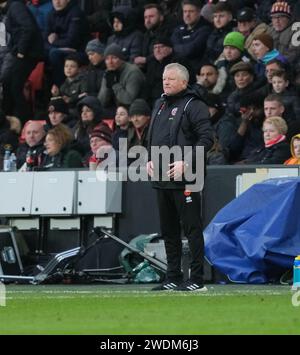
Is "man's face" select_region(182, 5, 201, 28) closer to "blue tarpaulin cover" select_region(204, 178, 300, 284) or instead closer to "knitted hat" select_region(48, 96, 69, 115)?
"knitted hat" select_region(48, 96, 69, 115)

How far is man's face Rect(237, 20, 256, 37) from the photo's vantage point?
18922 mm

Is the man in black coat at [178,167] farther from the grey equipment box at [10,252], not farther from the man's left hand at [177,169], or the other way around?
the grey equipment box at [10,252]

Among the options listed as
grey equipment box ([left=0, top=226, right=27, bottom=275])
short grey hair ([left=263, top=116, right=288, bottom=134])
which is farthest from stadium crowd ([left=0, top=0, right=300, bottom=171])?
grey equipment box ([left=0, top=226, right=27, bottom=275])

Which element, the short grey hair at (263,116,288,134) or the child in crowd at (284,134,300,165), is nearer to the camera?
the child in crowd at (284,134,300,165)

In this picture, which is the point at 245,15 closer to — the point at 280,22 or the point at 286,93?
the point at 280,22

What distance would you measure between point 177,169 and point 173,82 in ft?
2.89

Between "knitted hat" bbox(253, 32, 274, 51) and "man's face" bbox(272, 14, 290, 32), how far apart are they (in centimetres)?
22

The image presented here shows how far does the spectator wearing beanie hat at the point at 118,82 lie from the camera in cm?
1931

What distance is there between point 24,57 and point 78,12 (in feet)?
3.94

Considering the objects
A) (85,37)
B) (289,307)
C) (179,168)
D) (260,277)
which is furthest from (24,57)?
(289,307)

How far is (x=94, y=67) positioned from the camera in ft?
67.9

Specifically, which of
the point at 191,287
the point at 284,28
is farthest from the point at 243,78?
the point at 191,287

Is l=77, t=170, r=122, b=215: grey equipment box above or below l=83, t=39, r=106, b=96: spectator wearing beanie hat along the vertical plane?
below

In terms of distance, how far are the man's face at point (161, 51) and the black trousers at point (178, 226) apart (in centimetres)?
668
